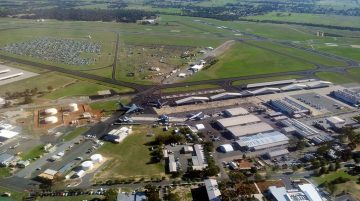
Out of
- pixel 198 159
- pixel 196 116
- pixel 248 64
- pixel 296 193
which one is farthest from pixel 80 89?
pixel 296 193

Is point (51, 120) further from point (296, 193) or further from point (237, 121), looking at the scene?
point (296, 193)

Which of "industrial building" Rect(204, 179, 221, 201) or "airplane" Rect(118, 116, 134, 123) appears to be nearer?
"industrial building" Rect(204, 179, 221, 201)

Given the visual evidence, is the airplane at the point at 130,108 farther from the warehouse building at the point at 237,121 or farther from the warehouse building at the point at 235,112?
the warehouse building at the point at 235,112

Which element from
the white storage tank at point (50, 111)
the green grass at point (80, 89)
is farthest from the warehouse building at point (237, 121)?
the white storage tank at point (50, 111)

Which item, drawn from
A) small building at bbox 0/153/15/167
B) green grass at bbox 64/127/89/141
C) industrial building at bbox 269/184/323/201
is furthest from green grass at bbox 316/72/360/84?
small building at bbox 0/153/15/167

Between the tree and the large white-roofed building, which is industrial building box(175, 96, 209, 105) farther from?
the tree

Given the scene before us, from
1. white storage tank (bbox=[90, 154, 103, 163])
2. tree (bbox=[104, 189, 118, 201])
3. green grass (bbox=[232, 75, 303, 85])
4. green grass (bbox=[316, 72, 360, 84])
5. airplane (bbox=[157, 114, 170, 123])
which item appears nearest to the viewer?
tree (bbox=[104, 189, 118, 201])

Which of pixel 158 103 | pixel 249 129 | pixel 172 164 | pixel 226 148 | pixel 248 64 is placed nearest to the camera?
pixel 172 164
